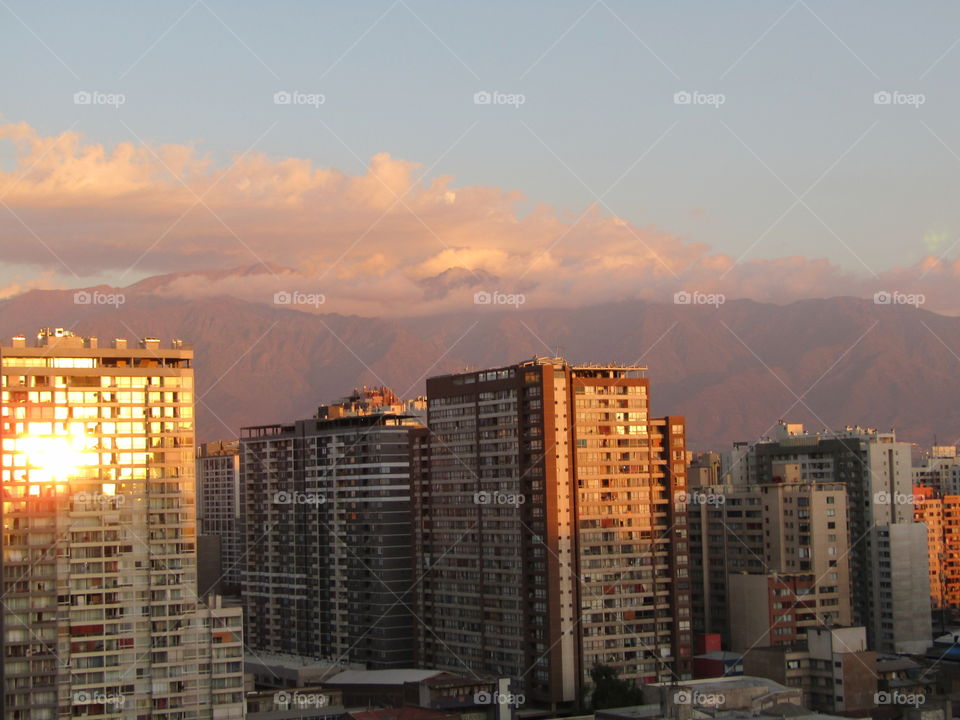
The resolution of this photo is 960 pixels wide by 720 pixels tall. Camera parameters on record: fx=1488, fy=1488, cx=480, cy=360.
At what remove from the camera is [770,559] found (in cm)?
7956

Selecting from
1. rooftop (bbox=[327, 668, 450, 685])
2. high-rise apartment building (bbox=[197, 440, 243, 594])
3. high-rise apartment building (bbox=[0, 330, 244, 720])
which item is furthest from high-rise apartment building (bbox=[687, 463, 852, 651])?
high-rise apartment building (bbox=[197, 440, 243, 594])

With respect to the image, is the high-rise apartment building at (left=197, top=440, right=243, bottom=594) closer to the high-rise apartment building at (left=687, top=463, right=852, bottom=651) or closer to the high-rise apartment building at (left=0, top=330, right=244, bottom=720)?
the high-rise apartment building at (left=687, top=463, right=852, bottom=651)

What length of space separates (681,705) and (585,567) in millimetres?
18236

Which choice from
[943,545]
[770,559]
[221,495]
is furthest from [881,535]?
[221,495]

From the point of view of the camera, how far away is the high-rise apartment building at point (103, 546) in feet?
170

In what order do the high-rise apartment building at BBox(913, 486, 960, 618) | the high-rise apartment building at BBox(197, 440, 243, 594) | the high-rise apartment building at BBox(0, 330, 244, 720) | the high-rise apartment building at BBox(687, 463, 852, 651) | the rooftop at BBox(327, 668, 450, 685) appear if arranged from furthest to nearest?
the high-rise apartment building at BBox(197, 440, 243, 594), the high-rise apartment building at BBox(913, 486, 960, 618), the high-rise apartment building at BBox(687, 463, 852, 651), the rooftop at BBox(327, 668, 450, 685), the high-rise apartment building at BBox(0, 330, 244, 720)

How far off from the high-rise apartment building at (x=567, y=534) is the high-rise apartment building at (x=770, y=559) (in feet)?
26.3

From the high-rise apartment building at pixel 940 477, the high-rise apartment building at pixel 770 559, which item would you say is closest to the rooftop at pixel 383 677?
the high-rise apartment building at pixel 770 559

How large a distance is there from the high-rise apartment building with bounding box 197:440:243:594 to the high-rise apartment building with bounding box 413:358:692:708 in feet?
152

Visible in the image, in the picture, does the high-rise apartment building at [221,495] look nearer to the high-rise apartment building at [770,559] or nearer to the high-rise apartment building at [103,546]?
the high-rise apartment building at [770,559]

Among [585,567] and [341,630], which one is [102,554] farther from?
[341,630]

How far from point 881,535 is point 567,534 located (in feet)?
83.8

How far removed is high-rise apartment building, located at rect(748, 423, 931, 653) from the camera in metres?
83.0

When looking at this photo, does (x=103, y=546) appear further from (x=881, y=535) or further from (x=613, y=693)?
(x=881, y=535)
